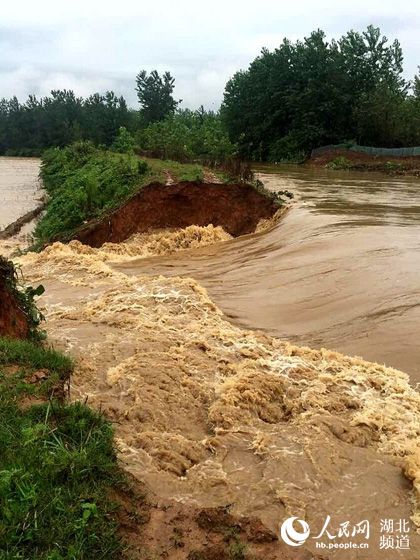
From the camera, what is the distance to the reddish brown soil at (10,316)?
22.0 ft

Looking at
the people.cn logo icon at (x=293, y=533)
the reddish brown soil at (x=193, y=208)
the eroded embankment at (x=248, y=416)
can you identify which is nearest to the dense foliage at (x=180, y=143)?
the reddish brown soil at (x=193, y=208)

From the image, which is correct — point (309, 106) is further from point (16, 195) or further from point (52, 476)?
point (52, 476)

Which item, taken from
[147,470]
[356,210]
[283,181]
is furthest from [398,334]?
[283,181]

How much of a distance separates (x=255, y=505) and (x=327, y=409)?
69.7 inches

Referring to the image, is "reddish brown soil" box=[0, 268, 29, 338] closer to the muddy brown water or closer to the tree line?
the muddy brown water

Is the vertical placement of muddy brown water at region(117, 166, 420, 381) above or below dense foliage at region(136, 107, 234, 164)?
below

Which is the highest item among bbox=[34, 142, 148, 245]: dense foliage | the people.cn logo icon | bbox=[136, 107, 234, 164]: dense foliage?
bbox=[136, 107, 234, 164]: dense foliage

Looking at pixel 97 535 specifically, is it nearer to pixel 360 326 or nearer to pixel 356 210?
pixel 360 326

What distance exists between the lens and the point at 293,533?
3822mm

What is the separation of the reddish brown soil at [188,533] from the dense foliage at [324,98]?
41.1 meters

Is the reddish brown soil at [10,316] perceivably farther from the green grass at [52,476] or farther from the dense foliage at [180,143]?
the dense foliage at [180,143]

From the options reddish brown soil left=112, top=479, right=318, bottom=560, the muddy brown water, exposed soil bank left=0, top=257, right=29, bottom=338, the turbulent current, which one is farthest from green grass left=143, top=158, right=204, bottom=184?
reddish brown soil left=112, top=479, right=318, bottom=560

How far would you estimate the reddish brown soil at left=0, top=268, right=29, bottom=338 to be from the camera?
6.71 m

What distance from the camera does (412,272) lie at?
952 cm
